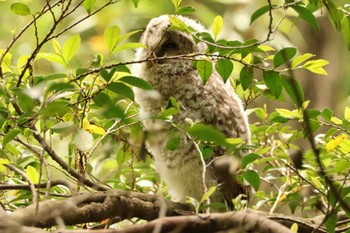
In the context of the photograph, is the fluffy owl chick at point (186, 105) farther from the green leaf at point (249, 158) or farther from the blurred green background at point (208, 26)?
the green leaf at point (249, 158)

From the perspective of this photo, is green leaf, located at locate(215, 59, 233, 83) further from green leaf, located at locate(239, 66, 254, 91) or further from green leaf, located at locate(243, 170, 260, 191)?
green leaf, located at locate(243, 170, 260, 191)

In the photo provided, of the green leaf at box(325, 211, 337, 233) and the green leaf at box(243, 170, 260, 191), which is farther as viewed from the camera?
the green leaf at box(243, 170, 260, 191)

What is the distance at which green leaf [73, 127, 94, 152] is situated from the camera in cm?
102

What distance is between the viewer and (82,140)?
1033mm

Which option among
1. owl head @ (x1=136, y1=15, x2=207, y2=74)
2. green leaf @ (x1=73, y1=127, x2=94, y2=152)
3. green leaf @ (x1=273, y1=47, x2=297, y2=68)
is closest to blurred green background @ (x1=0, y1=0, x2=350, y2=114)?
owl head @ (x1=136, y1=15, x2=207, y2=74)

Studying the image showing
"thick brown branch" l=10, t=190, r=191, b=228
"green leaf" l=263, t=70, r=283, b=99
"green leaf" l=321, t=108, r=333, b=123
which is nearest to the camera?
"thick brown branch" l=10, t=190, r=191, b=228

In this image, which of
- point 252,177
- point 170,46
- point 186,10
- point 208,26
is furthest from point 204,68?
point 208,26

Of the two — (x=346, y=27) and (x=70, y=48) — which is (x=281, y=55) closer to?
(x=346, y=27)

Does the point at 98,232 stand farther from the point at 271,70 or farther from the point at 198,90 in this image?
the point at 198,90

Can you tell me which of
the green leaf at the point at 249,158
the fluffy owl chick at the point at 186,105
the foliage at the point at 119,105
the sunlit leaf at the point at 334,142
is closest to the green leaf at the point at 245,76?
the foliage at the point at 119,105

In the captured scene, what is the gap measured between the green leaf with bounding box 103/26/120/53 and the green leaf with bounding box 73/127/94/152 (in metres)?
0.20

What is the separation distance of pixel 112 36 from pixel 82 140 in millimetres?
236

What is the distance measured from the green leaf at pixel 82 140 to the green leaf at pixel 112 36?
0.20m

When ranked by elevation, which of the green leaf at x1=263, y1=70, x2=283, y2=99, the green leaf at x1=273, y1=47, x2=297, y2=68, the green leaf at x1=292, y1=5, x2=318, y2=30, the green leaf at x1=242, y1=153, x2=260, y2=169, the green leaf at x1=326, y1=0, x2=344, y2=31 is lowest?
the green leaf at x1=242, y1=153, x2=260, y2=169
